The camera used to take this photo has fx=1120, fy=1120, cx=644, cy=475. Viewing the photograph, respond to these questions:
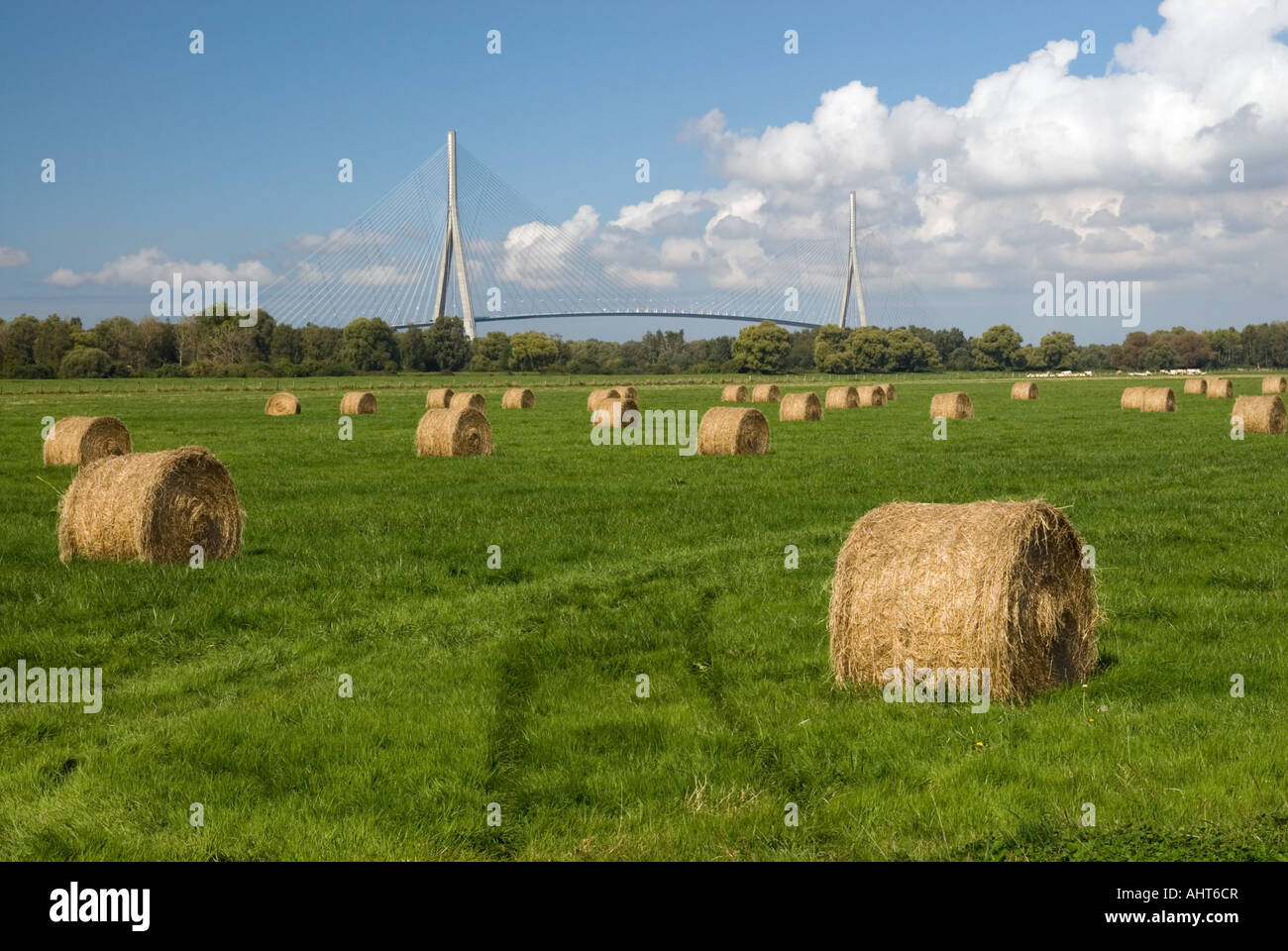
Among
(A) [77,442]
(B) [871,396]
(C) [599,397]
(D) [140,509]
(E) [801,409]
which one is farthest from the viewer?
(B) [871,396]

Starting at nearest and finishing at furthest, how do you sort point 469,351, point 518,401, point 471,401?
1. point 471,401
2. point 518,401
3. point 469,351

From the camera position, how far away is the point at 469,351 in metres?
138

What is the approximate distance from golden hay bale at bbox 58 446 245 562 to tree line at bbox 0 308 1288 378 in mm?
97776

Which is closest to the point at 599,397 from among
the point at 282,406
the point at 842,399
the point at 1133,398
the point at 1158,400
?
the point at 842,399

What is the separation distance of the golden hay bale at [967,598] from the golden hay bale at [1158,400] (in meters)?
45.0

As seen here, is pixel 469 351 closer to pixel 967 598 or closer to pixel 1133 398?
pixel 1133 398

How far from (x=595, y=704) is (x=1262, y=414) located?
3412cm

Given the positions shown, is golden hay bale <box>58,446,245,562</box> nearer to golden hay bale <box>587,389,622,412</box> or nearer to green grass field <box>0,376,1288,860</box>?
green grass field <box>0,376,1288,860</box>

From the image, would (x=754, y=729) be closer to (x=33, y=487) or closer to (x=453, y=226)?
(x=33, y=487)

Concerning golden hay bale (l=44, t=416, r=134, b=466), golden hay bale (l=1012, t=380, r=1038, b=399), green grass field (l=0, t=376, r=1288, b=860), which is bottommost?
green grass field (l=0, t=376, r=1288, b=860)

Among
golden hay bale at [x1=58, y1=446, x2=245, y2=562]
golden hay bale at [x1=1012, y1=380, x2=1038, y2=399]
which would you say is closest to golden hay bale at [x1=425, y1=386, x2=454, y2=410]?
golden hay bale at [x1=58, y1=446, x2=245, y2=562]

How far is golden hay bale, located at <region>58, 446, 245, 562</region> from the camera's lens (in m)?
14.8

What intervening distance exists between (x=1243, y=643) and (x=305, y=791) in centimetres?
842
